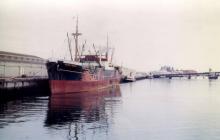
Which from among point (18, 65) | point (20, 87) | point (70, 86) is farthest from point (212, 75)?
point (20, 87)

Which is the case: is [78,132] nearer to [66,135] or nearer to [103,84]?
[66,135]

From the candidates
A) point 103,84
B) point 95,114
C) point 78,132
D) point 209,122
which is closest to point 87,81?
point 103,84

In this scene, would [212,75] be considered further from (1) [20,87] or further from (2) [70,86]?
(1) [20,87]

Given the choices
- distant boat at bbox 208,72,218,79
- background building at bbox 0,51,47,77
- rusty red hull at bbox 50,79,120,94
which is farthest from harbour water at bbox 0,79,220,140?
distant boat at bbox 208,72,218,79

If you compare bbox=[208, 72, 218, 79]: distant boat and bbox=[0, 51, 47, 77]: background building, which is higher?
bbox=[0, 51, 47, 77]: background building

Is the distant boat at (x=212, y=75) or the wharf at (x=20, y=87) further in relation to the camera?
the distant boat at (x=212, y=75)

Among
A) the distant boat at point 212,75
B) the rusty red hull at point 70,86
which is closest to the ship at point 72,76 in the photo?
the rusty red hull at point 70,86

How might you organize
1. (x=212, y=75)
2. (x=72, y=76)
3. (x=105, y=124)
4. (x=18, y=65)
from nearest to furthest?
(x=105, y=124), (x=72, y=76), (x=18, y=65), (x=212, y=75)

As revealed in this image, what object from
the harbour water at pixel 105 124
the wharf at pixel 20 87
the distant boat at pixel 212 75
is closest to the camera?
the harbour water at pixel 105 124

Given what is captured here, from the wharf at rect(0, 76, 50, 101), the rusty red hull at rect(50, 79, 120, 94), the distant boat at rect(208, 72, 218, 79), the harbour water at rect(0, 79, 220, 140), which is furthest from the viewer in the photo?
the distant boat at rect(208, 72, 218, 79)

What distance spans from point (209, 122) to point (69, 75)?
18.7 meters

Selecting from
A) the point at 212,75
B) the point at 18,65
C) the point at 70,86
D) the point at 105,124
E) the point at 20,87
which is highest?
the point at 18,65

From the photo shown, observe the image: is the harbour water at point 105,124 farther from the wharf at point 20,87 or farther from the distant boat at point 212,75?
the distant boat at point 212,75

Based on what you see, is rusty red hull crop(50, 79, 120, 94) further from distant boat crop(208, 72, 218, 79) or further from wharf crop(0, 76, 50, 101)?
distant boat crop(208, 72, 218, 79)
